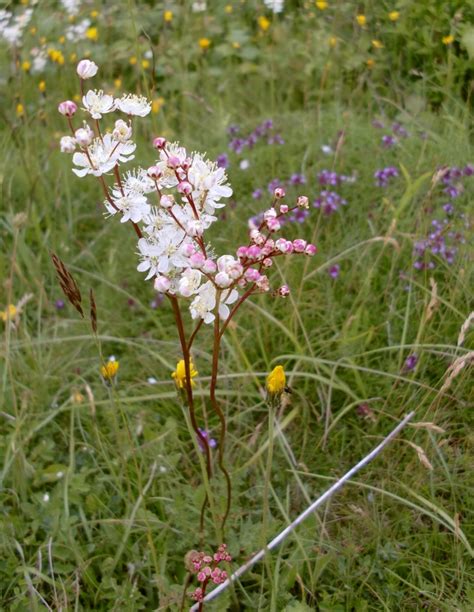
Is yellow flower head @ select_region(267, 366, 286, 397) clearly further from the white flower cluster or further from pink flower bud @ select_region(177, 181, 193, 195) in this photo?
pink flower bud @ select_region(177, 181, 193, 195)

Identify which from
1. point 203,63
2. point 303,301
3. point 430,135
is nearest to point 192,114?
point 203,63

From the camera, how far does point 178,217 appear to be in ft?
3.43

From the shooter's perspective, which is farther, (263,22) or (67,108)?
(263,22)

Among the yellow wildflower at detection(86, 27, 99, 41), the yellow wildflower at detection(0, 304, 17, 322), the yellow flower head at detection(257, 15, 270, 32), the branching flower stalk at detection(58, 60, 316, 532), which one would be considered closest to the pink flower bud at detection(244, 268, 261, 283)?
the branching flower stalk at detection(58, 60, 316, 532)

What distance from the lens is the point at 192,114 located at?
3.10m

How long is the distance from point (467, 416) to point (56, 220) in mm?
1660

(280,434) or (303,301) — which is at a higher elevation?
(303,301)

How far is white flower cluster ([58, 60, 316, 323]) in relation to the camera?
3.28ft

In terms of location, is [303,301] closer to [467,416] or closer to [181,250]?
[467,416]

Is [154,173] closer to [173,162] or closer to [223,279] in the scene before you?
[173,162]

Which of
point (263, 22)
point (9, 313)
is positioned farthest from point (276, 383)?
point (263, 22)

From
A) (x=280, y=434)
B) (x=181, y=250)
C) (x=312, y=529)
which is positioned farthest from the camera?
(x=280, y=434)

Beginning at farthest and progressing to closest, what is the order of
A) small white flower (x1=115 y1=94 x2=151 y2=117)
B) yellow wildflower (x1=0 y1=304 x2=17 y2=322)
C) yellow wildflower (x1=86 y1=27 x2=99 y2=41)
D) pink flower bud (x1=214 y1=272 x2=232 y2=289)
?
yellow wildflower (x1=86 y1=27 x2=99 y2=41) < yellow wildflower (x1=0 y1=304 x2=17 y2=322) < small white flower (x1=115 y1=94 x2=151 y2=117) < pink flower bud (x1=214 y1=272 x2=232 y2=289)

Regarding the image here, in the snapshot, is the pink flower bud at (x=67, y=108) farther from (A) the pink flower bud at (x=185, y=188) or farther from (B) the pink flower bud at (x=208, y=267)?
(B) the pink flower bud at (x=208, y=267)
